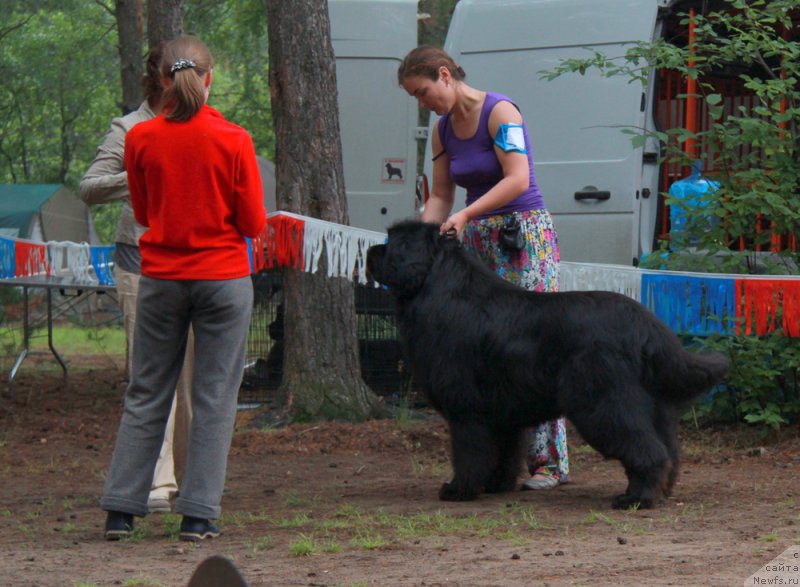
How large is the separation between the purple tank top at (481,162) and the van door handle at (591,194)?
2.37 metres

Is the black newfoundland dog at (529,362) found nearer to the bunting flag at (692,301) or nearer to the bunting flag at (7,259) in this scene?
the bunting flag at (692,301)

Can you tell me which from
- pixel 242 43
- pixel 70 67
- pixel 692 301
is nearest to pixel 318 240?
pixel 692 301

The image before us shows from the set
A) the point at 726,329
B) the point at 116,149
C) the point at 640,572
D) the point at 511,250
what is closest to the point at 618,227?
the point at 726,329

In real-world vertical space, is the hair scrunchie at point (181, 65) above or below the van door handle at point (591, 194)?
above

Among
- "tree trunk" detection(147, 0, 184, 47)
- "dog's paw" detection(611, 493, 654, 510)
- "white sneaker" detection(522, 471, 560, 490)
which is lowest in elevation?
"white sneaker" detection(522, 471, 560, 490)

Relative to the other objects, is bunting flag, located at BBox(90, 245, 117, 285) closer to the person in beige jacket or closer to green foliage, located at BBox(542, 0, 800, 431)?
the person in beige jacket

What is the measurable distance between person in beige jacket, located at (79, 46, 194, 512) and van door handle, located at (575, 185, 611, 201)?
343cm

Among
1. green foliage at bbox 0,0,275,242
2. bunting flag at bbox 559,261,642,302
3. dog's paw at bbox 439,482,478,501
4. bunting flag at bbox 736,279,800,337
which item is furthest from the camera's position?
green foliage at bbox 0,0,275,242

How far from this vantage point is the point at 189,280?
13.4 ft

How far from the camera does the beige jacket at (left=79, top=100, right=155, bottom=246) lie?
4.72 m

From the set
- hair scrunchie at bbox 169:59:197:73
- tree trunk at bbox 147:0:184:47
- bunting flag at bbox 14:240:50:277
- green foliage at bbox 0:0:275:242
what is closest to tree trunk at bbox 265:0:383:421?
bunting flag at bbox 14:240:50:277

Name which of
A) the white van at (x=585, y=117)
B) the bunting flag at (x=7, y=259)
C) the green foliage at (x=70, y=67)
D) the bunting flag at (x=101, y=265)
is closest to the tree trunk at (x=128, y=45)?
the green foliage at (x=70, y=67)

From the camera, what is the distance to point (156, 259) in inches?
163

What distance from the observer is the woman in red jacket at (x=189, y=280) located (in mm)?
4043
